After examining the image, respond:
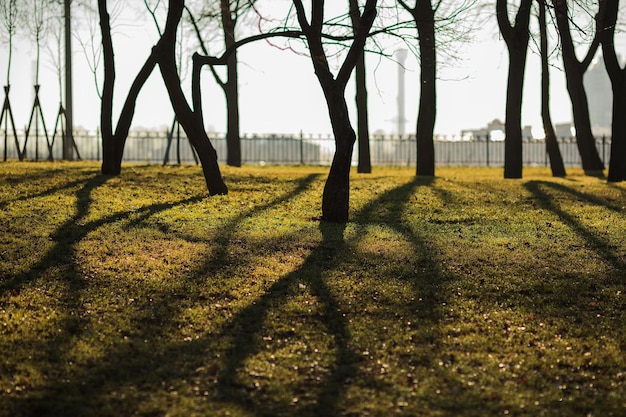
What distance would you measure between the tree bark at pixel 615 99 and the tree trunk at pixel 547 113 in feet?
10.3

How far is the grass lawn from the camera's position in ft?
21.9

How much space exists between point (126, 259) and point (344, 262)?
108 inches

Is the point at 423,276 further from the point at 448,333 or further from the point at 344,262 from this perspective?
the point at 448,333

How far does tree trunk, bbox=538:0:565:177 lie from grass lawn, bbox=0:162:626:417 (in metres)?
8.71

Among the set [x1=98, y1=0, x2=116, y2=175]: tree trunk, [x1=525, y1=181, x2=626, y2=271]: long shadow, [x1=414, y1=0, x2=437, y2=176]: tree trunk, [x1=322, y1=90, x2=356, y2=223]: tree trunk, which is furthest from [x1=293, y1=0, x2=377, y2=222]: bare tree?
[x1=414, y1=0, x2=437, y2=176]: tree trunk

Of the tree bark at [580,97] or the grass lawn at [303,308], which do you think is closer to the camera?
the grass lawn at [303,308]

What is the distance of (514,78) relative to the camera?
19.9 metres

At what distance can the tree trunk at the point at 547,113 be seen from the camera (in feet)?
76.0

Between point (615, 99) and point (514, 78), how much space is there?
2.37 m

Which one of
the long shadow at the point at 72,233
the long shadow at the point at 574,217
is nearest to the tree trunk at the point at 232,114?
the long shadow at the point at 72,233

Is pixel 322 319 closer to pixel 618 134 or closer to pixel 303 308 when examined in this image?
pixel 303 308

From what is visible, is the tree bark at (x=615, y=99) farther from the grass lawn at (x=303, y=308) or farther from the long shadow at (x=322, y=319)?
the long shadow at (x=322, y=319)

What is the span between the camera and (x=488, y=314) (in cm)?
874

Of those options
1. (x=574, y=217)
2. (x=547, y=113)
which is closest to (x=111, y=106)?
(x=574, y=217)
